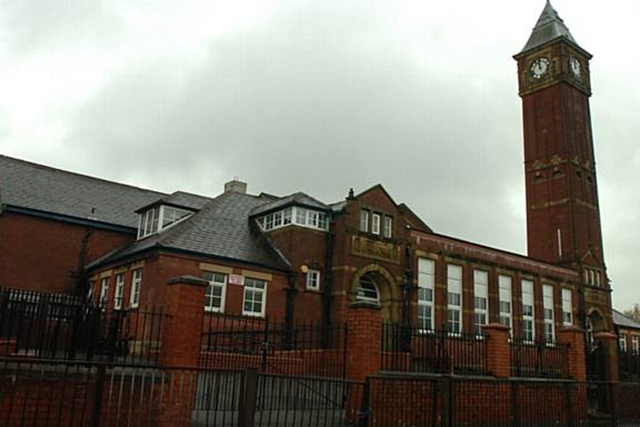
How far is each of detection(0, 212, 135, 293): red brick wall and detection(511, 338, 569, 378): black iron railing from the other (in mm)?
18789

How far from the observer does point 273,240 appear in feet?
86.9

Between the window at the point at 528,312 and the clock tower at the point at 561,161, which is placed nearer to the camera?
the window at the point at 528,312

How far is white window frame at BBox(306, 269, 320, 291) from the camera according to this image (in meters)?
25.6

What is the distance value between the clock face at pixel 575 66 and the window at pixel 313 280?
31729 millimetres

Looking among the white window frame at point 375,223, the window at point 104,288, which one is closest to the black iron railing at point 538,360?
the white window frame at point 375,223

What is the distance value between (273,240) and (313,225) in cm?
186

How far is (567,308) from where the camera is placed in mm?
38344

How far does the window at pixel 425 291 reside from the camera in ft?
96.3

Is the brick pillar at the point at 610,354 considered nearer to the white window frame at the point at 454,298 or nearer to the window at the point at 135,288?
the white window frame at the point at 454,298

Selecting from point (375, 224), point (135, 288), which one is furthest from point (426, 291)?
point (135, 288)

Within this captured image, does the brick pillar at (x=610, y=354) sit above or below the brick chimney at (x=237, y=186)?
below

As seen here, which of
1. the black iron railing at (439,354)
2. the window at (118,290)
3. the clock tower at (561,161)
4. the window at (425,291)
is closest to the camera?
the black iron railing at (439,354)

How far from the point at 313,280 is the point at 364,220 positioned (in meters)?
3.62

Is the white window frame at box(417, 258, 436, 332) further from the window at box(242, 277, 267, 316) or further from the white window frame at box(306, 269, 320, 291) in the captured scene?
the window at box(242, 277, 267, 316)
